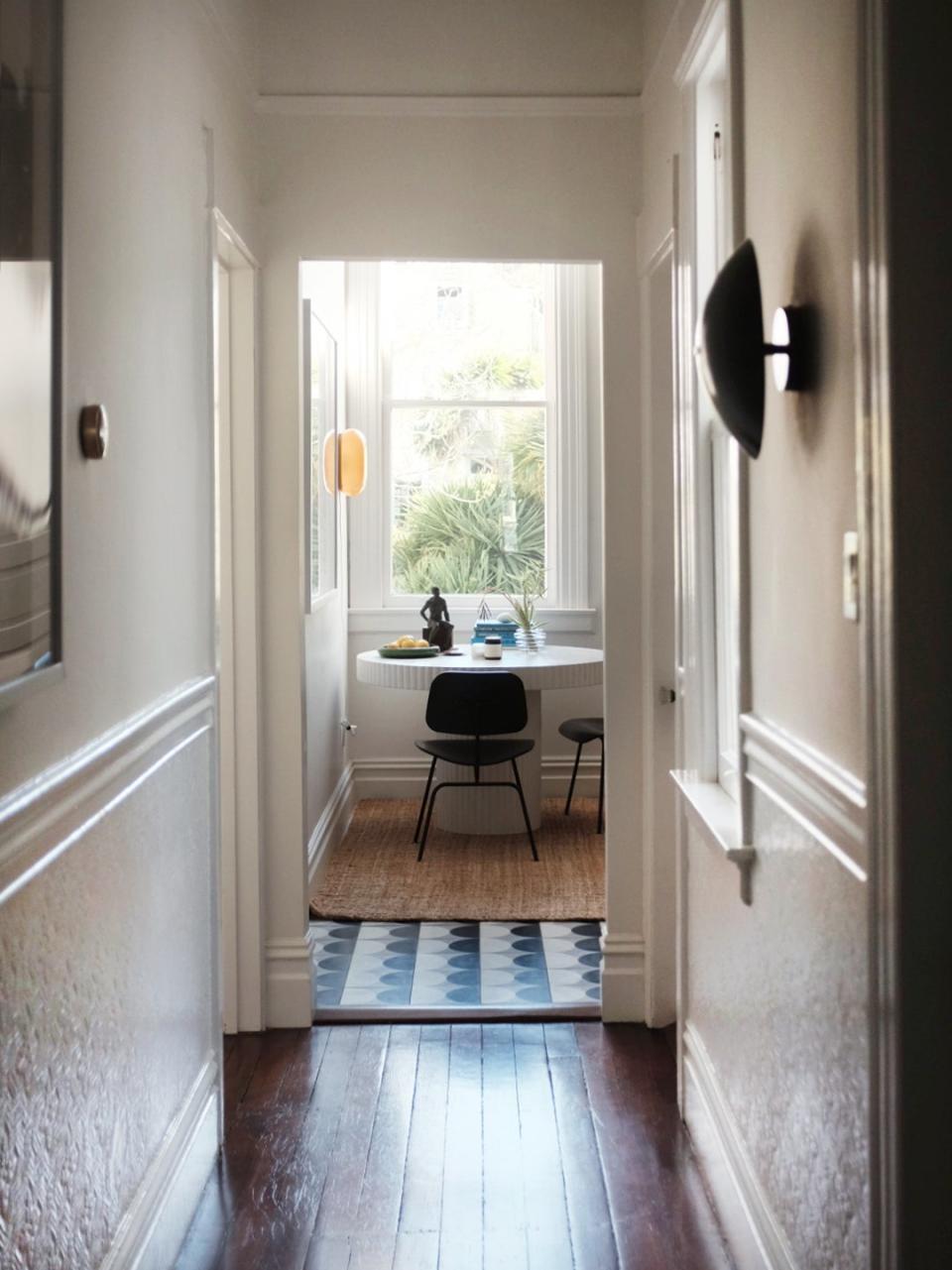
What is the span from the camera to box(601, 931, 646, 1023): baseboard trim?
12.8 feet

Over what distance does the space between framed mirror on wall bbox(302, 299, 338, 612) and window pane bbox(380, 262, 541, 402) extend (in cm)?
78

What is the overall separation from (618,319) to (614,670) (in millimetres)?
981

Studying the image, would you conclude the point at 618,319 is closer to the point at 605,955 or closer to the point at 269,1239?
the point at 605,955

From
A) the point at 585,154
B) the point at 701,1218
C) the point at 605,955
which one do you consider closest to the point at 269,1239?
the point at 701,1218

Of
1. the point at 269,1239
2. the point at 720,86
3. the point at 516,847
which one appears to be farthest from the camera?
the point at 516,847

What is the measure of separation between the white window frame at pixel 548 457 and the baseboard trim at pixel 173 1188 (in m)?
4.02

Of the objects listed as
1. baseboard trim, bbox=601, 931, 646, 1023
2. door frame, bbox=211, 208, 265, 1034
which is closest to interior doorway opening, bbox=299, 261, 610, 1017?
baseboard trim, bbox=601, 931, 646, 1023

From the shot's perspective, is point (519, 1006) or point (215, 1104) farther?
point (519, 1006)

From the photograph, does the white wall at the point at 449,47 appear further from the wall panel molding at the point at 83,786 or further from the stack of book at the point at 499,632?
the stack of book at the point at 499,632

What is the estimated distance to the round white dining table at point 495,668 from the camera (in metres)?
5.82

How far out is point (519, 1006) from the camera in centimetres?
399

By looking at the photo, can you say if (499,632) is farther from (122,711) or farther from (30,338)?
(30,338)

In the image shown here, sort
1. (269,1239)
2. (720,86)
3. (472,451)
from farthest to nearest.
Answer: (472,451) → (720,86) → (269,1239)

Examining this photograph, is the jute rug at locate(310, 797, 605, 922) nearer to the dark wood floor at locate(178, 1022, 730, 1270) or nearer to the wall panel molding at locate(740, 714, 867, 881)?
the dark wood floor at locate(178, 1022, 730, 1270)
